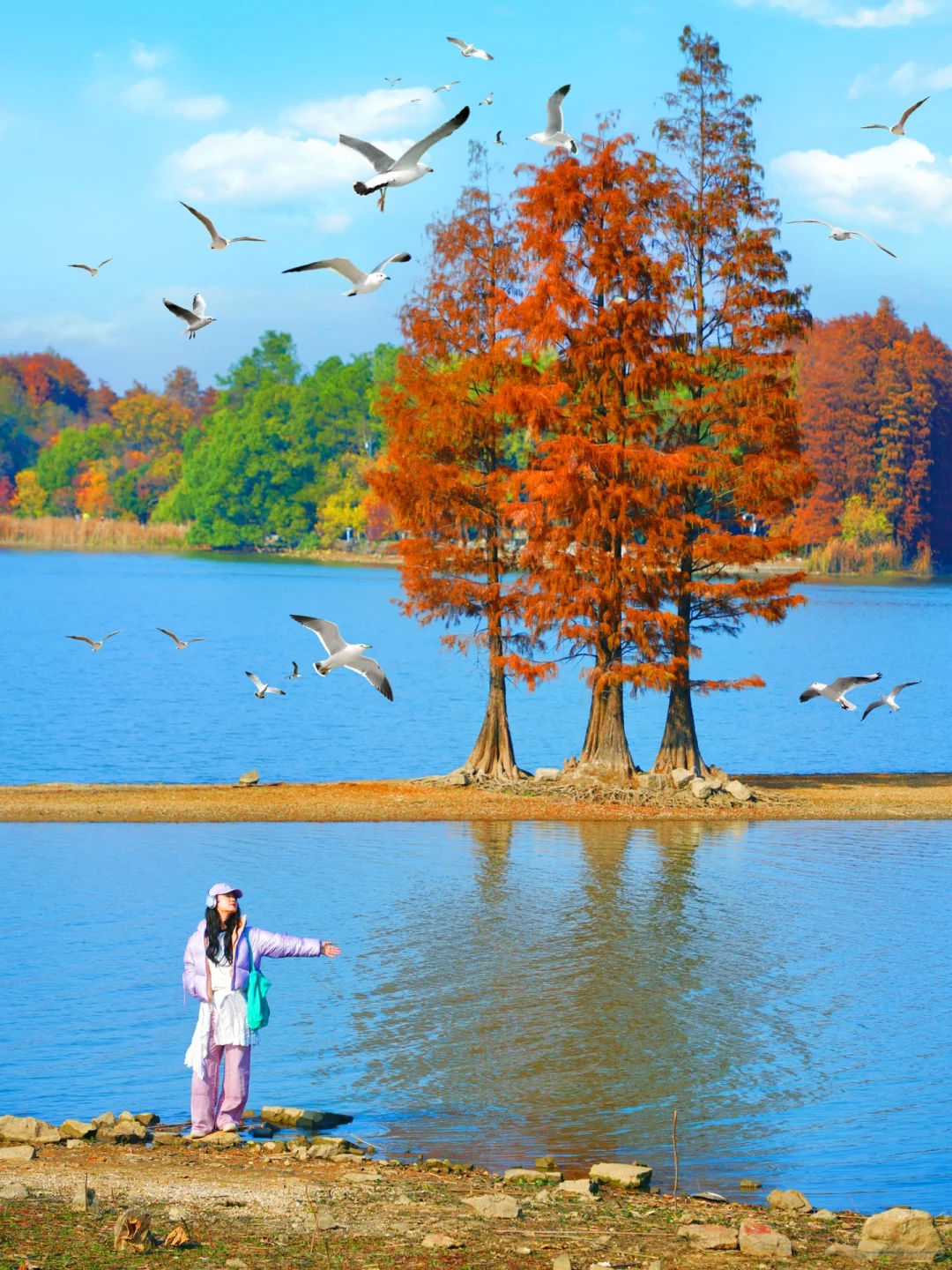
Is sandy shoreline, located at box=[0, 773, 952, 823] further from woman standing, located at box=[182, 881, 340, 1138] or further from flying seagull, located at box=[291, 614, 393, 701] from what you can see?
woman standing, located at box=[182, 881, 340, 1138]

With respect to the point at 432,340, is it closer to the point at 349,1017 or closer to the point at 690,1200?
the point at 349,1017

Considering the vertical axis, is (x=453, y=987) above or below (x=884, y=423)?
below

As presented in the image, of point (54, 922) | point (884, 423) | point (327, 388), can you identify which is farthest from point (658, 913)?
point (327, 388)

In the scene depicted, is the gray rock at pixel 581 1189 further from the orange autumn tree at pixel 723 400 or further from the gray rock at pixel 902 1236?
the orange autumn tree at pixel 723 400

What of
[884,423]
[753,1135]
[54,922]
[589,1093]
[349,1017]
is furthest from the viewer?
[884,423]

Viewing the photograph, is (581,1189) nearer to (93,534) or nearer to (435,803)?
(435,803)

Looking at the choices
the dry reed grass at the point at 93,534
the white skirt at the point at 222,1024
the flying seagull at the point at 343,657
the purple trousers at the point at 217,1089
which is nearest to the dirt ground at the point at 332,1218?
the purple trousers at the point at 217,1089

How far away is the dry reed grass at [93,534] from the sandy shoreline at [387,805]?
4851 inches

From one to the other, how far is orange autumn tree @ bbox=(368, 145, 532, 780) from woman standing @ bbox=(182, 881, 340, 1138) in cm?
1688

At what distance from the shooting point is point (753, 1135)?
11.9 meters

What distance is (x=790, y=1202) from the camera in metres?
9.86

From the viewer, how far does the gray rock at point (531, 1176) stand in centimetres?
1019

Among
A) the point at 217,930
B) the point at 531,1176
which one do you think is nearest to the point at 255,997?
the point at 217,930

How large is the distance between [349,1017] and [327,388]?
143885 millimetres
